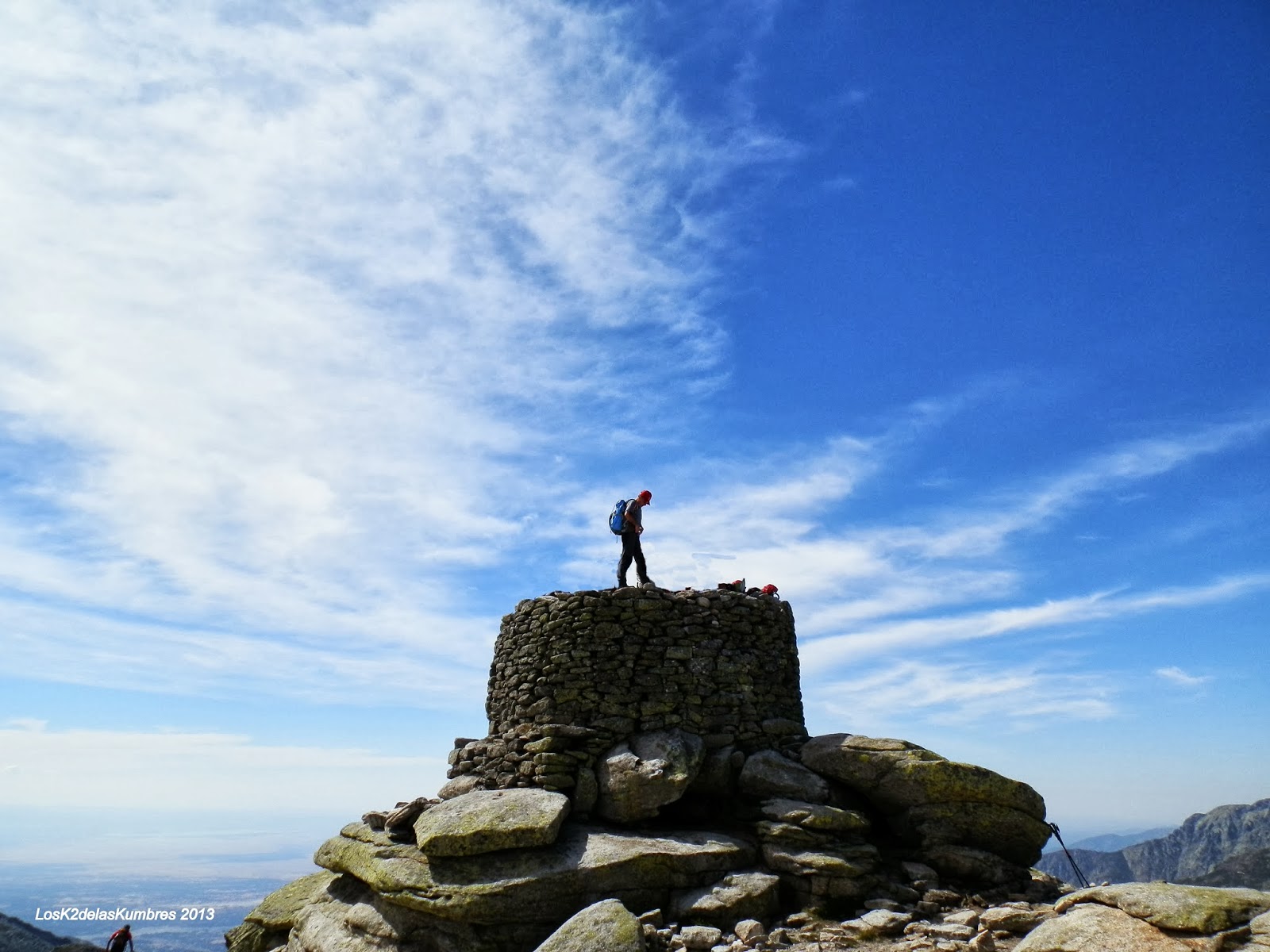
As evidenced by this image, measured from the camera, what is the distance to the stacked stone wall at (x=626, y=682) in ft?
57.3

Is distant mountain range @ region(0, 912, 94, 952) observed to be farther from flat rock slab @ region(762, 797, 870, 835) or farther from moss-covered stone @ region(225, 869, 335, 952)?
flat rock slab @ region(762, 797, 870, 835)

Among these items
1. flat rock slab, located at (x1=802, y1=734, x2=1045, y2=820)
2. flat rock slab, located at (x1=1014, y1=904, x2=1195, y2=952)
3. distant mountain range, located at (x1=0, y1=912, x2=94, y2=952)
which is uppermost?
flat rock slab, located at (x1=802, y1=734, x2=1045, y2=820)

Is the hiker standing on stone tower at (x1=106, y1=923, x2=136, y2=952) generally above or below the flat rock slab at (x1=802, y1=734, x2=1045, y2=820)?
below

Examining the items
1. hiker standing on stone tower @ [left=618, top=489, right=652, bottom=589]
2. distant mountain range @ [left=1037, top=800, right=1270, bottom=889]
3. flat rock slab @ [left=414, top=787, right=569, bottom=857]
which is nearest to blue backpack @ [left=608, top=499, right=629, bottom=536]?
hiker standing on stone tower @ [left=618, top=489, right=652, bottom=589]

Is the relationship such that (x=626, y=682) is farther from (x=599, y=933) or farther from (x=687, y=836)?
(x=599, y=933)

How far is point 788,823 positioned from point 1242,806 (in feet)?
498

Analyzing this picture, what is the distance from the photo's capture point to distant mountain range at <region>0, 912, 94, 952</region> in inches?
1929

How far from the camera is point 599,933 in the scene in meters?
12.3

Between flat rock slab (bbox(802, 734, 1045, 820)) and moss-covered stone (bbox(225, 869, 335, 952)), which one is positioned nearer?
flat rock slab (bbox(802, 734, 1045, 820))

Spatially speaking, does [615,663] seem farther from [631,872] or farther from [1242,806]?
[1242,806]

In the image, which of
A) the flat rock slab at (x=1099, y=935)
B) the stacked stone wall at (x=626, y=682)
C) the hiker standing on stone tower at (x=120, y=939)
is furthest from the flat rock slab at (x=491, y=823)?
the hiker standing on stone tower at (x=120, y=939)

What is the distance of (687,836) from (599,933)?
3.81 m

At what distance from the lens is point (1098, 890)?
12.5 metres

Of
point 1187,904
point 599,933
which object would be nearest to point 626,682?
point 599,933
